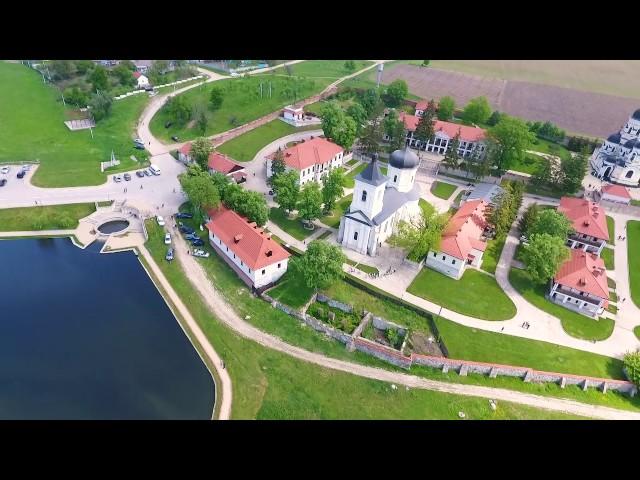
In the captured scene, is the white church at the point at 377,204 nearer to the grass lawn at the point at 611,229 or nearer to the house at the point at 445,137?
the house at the point at 445,137

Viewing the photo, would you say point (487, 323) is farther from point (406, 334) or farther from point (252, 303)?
point (252, 303)

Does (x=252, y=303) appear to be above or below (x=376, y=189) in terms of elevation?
below

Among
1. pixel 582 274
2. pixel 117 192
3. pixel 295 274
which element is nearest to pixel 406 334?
pixel 295 274

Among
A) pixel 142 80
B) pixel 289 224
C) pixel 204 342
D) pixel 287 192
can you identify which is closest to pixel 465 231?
pixel 289 224

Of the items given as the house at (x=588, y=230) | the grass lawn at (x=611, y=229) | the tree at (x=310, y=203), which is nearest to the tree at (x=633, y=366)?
the house at (x=588, y=230)

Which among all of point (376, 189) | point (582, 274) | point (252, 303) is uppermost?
point (376, 189)

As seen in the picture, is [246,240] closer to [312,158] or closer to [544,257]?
[312,158]
